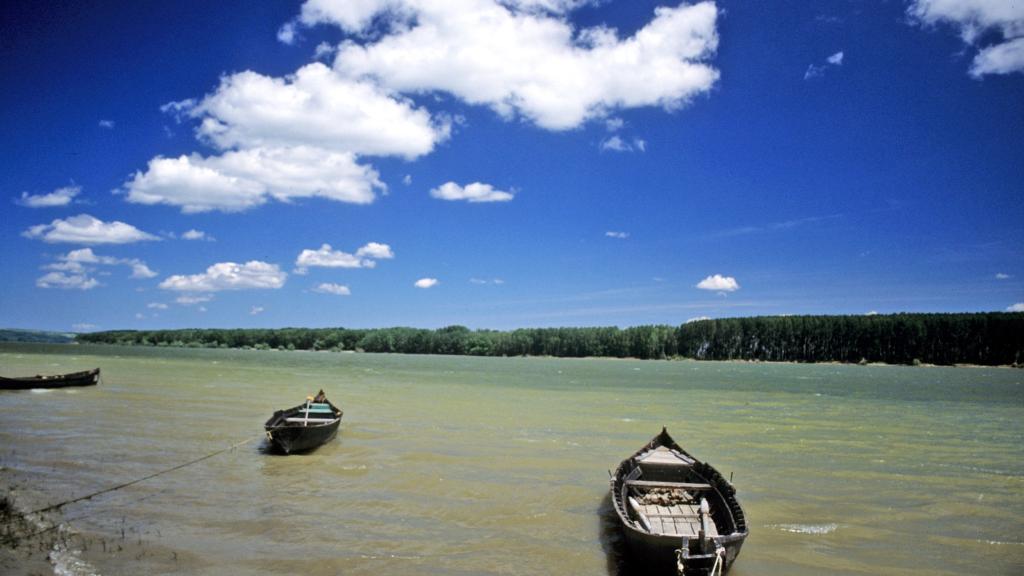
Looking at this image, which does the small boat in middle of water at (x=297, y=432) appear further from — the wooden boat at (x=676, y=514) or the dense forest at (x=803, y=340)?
the dense forest at (x=803, y=340)

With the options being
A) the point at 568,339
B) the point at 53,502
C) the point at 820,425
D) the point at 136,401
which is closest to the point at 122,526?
the point at 53,502

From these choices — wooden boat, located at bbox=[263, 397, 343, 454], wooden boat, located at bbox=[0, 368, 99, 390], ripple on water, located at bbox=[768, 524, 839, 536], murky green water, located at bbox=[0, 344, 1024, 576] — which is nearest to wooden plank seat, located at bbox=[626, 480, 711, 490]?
murky green water, located at bbox=[0, 344, 1024, 576]

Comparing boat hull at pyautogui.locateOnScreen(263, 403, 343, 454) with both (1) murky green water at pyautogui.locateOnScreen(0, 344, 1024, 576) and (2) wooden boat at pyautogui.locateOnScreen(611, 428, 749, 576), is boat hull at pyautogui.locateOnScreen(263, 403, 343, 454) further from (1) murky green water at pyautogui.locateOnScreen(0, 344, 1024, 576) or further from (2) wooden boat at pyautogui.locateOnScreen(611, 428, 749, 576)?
(2) wooden boat at pyautogui.locateOnScreen(611, 428, 749, 576)

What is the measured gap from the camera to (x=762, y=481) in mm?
17812

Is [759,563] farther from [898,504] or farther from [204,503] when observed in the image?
[204,503]

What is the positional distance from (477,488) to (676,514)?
19.9ft

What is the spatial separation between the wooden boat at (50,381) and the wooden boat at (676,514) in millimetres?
40989

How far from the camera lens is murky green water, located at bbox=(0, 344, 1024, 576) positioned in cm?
1122

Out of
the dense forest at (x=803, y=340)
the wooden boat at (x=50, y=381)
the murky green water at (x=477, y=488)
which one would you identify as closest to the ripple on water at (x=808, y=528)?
the murky green water at (x=477, y=488)

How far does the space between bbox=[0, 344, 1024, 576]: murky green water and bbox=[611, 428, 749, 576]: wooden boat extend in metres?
0.99

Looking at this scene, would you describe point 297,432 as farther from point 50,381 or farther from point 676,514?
point 50,381

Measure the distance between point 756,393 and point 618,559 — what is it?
45.7m

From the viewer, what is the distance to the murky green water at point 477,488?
11.2 m

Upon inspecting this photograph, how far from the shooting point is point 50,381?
38656 mm
